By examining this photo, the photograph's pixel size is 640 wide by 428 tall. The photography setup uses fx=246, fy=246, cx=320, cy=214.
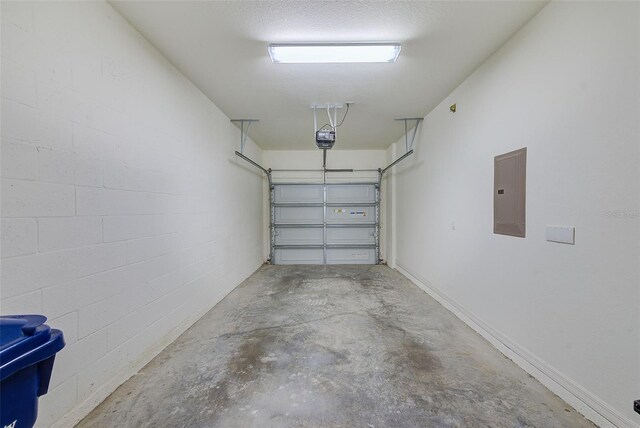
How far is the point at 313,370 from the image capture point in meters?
1.84

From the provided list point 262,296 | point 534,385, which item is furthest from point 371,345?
point 262,296

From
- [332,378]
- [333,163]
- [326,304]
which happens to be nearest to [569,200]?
[332,378]

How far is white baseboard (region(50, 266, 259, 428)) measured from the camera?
1.37 m

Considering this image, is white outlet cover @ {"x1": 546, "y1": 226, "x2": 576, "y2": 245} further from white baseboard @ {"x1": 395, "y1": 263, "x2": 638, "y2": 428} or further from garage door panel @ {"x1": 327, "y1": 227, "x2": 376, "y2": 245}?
garage door panel @ {"x1": 327, "y1": 227, "x2": 376, "y2": 245}

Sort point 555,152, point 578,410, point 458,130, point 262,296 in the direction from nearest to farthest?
point 578,410 < point 555,152 < point 458,130 < point 262,296

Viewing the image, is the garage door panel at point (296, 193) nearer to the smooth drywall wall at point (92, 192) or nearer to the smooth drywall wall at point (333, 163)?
the smooth drywall wall at point (333, 163)

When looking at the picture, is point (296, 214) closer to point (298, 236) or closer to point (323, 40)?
point (298, 236)

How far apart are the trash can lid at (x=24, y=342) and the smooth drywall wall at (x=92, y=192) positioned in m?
0.48

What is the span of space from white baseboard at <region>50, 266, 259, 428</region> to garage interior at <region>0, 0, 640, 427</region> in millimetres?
14

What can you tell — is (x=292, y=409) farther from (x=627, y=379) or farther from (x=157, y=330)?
(x=627, y=379)

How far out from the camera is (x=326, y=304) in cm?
317

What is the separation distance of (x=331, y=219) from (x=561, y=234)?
4.29 meters

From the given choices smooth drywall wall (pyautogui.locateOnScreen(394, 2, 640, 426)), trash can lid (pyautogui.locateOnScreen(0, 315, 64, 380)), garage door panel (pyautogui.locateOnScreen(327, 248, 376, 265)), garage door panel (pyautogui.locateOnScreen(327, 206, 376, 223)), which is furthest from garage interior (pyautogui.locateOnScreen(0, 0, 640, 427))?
garage door panel (pyautogui.locateOnScreen(327, 206, 376, 223))

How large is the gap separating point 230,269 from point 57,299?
2402 millimetres
